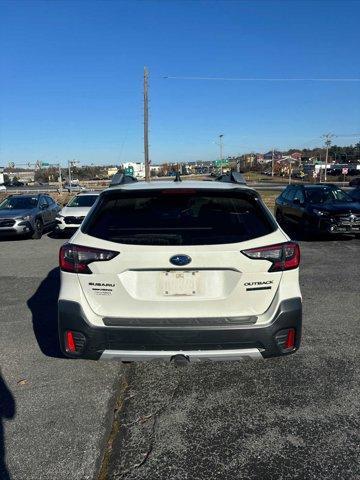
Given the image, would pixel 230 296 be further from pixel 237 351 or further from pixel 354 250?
pixel 354 250

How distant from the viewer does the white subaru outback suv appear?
3.07 meters

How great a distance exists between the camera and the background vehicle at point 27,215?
1330 centimetres

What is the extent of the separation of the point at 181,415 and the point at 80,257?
1395 millimetres

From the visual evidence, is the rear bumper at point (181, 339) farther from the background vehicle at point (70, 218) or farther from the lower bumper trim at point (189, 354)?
the background vehicle at point (70, 218)

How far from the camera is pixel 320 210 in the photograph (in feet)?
39.0

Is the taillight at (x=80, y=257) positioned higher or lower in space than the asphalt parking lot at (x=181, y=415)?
higher

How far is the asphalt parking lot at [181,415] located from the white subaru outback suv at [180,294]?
0.48 m

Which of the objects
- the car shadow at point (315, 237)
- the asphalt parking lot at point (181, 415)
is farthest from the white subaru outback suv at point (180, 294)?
the car shadow at point (315, 237)

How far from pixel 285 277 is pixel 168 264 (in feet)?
2.86

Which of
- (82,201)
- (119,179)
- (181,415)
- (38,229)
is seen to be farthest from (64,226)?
(181,415)

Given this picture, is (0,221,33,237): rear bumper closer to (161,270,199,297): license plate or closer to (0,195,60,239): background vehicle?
(0,195,60,239): background vehicle

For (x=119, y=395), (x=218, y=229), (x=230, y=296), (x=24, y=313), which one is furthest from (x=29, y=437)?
(x=24, y=313)

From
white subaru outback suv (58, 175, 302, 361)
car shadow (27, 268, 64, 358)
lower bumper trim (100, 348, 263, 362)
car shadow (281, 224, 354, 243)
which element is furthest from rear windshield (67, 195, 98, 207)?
lower bumper trim (100, 348, 263, 362)

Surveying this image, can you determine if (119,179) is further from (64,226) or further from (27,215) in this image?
(27,215)
